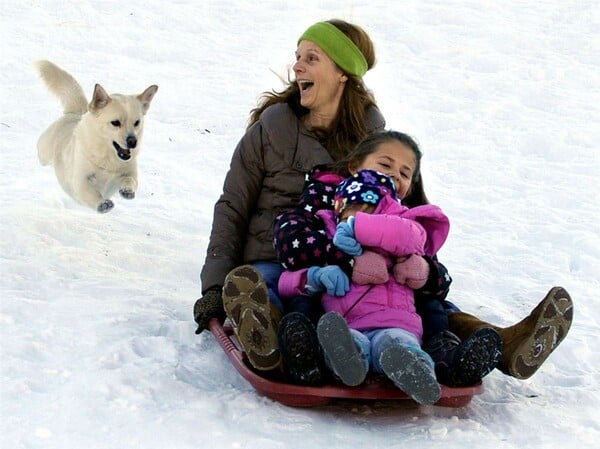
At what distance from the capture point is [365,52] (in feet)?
13.5

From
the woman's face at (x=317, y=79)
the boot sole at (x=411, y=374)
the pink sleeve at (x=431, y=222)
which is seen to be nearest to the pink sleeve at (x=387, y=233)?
the pink sleeve at (x=431, y=222)

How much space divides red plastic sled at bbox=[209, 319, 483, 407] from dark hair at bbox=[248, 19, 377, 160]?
1257 millimetres

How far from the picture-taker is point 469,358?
9.64 ft

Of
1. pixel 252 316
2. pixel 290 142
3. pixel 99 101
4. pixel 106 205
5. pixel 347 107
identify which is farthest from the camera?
pixel 99 101

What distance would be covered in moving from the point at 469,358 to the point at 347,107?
156 cm

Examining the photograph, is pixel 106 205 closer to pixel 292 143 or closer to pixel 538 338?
pixel 292 143

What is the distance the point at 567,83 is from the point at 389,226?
21.8 ft

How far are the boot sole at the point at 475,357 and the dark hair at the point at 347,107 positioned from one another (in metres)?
1.28

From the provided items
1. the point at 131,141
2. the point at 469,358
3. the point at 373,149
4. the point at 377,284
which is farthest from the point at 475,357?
the point at 131,141

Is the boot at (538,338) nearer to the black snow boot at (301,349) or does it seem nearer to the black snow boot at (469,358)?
the black snow boot at (469,358)

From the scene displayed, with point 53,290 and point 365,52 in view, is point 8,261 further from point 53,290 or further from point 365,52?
point 365,52

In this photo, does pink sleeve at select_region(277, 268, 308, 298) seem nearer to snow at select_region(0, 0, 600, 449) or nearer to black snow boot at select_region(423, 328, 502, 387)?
snow at select_region(0, 0, 600, 449)

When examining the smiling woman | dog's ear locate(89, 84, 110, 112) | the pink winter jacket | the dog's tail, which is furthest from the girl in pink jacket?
the dog's tail

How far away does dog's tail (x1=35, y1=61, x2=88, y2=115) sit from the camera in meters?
5.53
